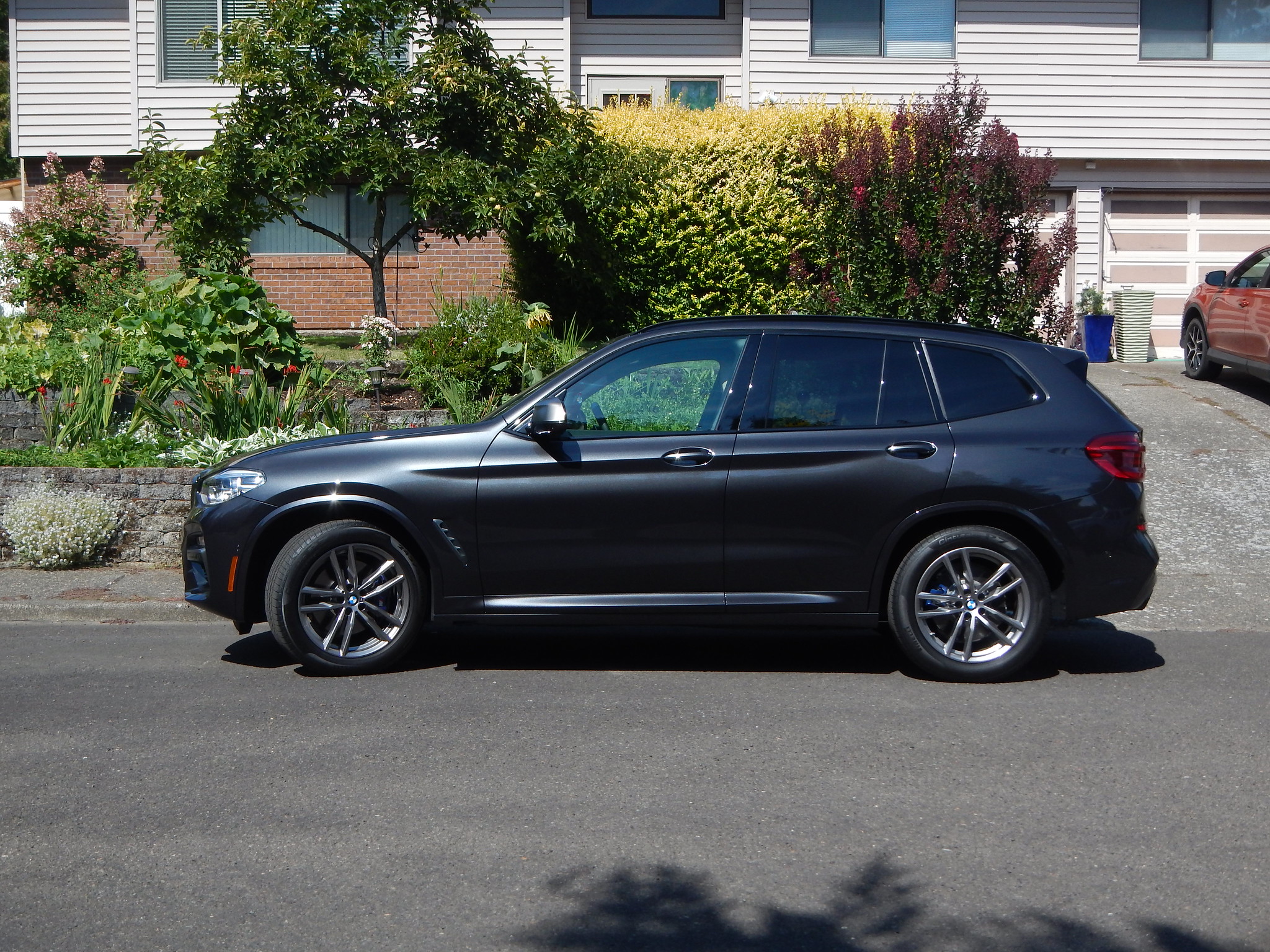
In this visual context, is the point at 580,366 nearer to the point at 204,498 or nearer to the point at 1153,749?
the point at 204,498

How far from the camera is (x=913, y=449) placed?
6.42 meters

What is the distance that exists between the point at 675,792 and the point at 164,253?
15.5m

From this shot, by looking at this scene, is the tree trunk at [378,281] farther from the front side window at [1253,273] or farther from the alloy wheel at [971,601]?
the front side window at [1253,273]

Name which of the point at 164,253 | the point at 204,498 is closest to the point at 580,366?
the point at 204,498

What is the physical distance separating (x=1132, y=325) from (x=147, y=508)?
1336 cm

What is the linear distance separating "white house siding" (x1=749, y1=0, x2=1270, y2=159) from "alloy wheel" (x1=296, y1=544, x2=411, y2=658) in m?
13.1

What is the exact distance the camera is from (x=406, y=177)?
12688mm

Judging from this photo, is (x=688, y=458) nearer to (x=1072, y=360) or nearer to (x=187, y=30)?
(x=1072, y=360)

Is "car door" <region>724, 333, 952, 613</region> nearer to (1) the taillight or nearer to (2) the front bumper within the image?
(1) the taillight

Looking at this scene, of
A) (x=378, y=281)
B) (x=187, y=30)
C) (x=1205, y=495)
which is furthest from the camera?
(x=187, y=30)

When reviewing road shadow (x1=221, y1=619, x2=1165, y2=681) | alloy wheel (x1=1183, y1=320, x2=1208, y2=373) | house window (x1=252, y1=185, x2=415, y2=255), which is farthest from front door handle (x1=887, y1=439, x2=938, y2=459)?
house window (x1=252, y1=185, x2=415, y2=255)

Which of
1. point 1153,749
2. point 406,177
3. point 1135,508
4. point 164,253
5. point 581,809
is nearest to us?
point 581,809

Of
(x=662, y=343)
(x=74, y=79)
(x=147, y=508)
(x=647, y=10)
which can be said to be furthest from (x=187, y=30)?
(x=662, y=343)

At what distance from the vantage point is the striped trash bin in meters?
17.7
